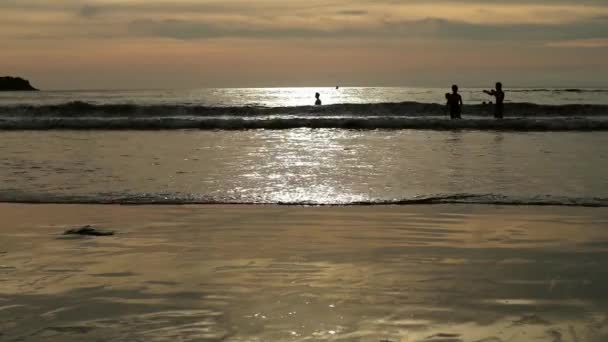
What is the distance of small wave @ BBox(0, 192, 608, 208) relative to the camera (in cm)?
792

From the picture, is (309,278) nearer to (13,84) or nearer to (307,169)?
(307,169)

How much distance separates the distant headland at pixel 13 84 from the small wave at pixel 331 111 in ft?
316

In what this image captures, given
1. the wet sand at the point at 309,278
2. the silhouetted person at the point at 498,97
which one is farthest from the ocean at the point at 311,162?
the silhouetted person at the point at 498,97

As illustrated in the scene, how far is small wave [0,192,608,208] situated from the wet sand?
0.80 metres

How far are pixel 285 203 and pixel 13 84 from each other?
127507mm

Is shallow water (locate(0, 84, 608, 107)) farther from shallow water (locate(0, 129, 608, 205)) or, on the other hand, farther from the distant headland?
the distant headland

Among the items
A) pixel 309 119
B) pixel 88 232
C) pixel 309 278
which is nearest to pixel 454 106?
pixel 309 119

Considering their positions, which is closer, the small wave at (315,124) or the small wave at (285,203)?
the small wave at (285,203)

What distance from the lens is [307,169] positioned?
11.4m

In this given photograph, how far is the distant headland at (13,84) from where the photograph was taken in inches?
4835

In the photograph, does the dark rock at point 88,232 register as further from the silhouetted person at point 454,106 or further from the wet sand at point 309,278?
the silhouetted person at point 454,106

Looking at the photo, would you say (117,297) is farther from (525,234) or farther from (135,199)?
(135,199)

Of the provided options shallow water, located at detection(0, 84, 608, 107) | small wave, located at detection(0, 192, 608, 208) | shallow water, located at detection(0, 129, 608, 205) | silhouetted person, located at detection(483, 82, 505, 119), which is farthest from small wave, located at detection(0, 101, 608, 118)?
small wave, located at detection(0, 192, 608, 208)

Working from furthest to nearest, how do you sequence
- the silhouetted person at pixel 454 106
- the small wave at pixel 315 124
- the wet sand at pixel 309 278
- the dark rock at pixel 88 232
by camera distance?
the silhouetted person at pixel 454 106 < the small wave at pixel 315 124 < the dark rock at pixel 88 232 < the wet sand at pixel 309 278
